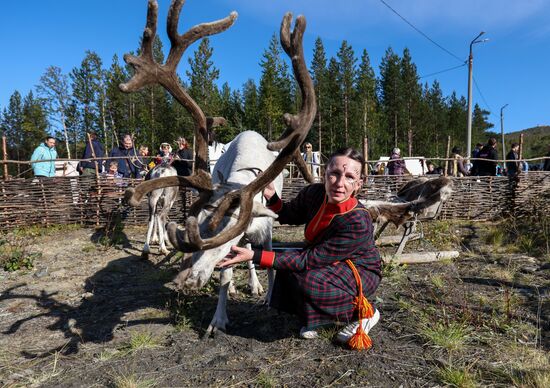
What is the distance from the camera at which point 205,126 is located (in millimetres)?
3541

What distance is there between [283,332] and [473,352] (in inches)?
60.8

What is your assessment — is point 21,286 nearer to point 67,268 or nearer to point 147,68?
point 67,268

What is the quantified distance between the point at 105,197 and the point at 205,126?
6.75 metres

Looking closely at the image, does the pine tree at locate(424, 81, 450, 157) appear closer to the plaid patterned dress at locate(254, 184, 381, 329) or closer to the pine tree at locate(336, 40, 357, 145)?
the pine tree at locate(336, 40, 357, 145)

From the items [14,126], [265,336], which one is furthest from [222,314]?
[14,126]

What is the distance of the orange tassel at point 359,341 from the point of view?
2902 mm

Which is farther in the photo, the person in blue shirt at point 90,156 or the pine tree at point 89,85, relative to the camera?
the pine tree at point 89,85

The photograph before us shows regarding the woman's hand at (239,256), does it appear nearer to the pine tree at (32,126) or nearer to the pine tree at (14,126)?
the pine tree at (32,126)

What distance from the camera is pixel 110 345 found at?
325 centimetres

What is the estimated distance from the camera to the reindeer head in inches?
121

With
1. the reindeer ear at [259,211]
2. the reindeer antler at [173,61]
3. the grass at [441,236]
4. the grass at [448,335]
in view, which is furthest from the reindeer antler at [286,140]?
the grass at [441,236]

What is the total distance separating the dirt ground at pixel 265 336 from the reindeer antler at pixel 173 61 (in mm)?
1642

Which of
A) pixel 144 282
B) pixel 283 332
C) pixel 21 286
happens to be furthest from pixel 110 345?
pixel 21 286

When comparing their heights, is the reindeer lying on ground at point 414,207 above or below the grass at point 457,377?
above
